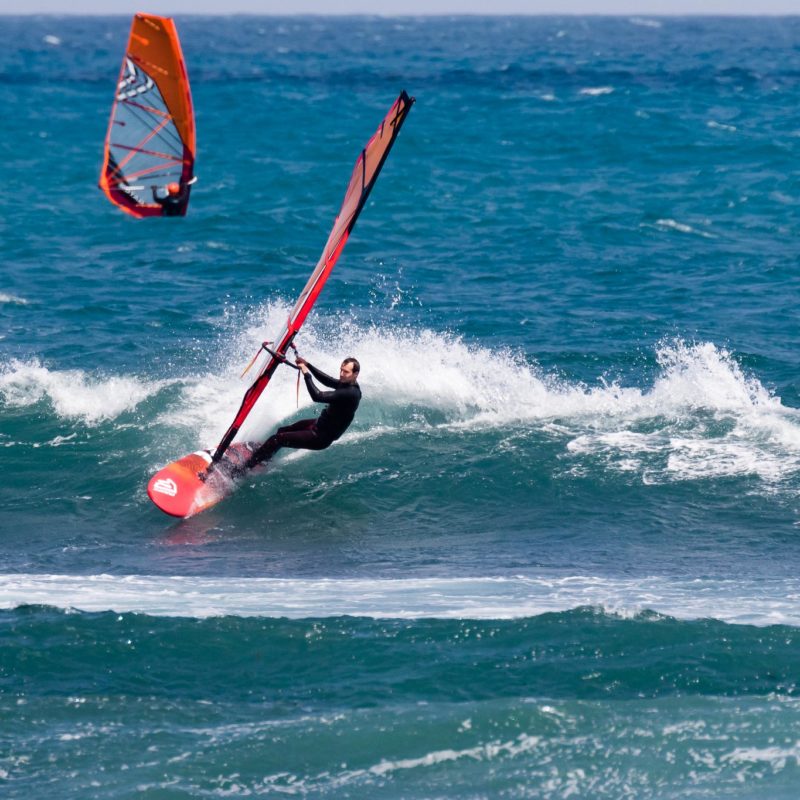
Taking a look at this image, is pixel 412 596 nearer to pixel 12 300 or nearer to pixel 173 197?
pixel 173 197

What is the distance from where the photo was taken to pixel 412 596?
10242 mm

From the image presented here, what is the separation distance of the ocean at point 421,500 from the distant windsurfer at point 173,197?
7.46 ft

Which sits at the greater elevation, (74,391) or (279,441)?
(279,441)

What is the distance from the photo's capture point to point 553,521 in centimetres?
1199

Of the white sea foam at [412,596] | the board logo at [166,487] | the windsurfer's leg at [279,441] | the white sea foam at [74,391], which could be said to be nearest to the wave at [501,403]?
the white sea foam at [74,391]

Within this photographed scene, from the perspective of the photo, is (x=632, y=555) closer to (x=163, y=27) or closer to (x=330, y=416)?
(x=330, y=416)

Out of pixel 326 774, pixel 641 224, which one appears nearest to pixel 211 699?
pixel 326 774

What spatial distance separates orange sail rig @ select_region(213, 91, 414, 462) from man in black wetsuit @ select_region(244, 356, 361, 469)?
1.02 feet

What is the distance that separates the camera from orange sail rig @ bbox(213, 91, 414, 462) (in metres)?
11.4

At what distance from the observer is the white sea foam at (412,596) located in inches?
389

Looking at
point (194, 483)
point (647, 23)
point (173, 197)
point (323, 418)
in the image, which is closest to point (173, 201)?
point (173, 197)

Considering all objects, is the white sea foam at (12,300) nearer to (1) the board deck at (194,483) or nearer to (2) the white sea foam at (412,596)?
(1) the board deck at (194,483)

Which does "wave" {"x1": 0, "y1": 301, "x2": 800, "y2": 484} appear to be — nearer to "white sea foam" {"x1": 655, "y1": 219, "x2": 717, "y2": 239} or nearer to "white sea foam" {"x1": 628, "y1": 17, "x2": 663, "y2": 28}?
"white sea foam" {"x1": 655, "y1": 219, "x2": 717, "y2": 239}

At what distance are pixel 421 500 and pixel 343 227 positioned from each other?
2.79m
